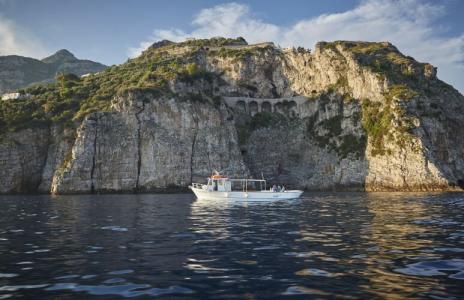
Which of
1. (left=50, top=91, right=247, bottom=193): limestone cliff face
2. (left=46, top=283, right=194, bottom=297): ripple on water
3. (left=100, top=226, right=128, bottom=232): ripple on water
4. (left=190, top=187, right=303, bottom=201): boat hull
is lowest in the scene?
(left=46, top=283, right=194, bottom=297): ripple on water

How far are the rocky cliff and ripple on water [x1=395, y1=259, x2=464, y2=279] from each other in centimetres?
8702

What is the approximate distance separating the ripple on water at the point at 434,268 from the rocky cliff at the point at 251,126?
8702 cm

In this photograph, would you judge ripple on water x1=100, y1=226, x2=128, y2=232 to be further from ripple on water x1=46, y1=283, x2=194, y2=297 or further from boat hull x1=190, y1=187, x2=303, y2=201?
boat hull x1=190, y1=187, x2=303, y2=201

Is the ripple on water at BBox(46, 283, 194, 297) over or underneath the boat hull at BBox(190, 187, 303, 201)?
underneath

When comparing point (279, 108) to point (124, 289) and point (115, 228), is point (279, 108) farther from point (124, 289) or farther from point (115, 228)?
point (124, 289)

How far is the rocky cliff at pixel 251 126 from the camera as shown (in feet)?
338

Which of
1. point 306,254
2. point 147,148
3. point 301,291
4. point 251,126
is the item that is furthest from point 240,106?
point 301,291

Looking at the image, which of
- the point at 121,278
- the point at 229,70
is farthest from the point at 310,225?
the point at 229,70

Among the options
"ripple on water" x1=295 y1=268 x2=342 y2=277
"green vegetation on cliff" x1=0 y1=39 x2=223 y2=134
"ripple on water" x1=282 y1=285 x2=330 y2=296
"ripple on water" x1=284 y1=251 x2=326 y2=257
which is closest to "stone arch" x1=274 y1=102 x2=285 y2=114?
"green vegetation on cliff" x1=0 y1=39 x2=223 y2=134

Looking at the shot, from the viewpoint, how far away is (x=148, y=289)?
12805 mm

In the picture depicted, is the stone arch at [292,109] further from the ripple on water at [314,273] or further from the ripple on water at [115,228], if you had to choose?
the ripple on water at [314,273]

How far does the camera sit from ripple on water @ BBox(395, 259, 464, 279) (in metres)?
14.6

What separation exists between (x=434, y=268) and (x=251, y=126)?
121052mm

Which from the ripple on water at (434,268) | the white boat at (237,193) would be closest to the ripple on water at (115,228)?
the ripple on water at (434,268)
